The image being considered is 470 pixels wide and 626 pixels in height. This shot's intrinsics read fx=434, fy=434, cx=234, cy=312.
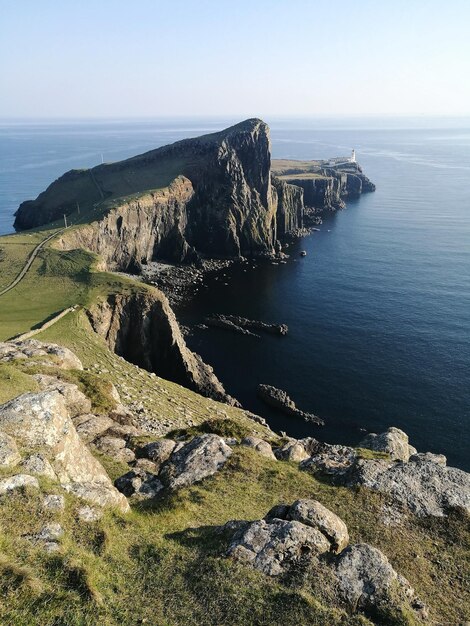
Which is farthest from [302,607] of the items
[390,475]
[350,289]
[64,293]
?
[350,289]

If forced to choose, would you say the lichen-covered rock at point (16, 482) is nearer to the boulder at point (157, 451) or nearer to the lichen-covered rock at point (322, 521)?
the boulder at point (157, 451)

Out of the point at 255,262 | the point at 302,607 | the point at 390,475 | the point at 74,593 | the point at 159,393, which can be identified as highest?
the point at 74,593

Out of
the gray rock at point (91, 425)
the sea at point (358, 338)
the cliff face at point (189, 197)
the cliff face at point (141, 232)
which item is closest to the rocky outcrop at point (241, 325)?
the sea at point (358, 338)

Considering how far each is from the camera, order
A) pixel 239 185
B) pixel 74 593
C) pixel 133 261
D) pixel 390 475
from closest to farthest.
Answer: pixel 74 593 < pixel 390 475 < pixel 133 261 < pixel 239 185

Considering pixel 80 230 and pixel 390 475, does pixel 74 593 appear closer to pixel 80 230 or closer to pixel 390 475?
pixel 390 475

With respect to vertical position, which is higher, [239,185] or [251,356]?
[239,185]

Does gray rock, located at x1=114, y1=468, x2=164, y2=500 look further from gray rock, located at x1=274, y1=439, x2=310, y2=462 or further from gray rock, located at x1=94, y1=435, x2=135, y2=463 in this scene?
gray rock, located at x1=274, y1=439, x2=310, y2=462

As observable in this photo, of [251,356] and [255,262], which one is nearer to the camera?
[251,356]
